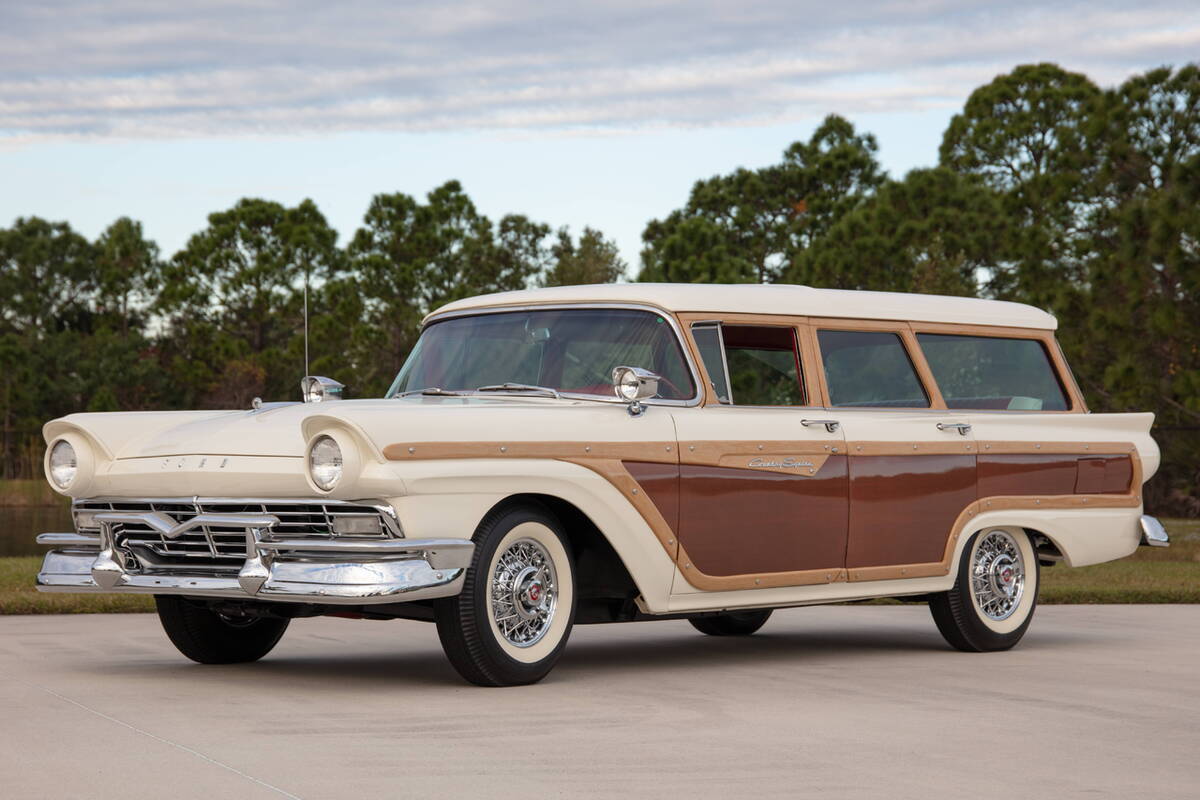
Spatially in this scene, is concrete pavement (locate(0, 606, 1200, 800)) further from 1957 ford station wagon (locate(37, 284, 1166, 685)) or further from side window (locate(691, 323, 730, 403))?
side window (locate(691, 323, 730, 403))

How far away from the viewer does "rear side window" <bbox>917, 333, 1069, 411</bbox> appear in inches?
406

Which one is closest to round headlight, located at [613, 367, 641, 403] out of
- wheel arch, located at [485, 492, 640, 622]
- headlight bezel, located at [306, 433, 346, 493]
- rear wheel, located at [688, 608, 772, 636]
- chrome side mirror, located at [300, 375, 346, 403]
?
wheel arch, located at [485, 492, 640, 622]

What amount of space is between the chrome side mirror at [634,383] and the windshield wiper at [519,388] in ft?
1.61

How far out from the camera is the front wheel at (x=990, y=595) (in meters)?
9.85

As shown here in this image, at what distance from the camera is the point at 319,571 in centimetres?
729

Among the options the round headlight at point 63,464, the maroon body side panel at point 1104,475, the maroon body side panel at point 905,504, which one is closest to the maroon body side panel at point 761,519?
the maroon body side panel at point 905,504

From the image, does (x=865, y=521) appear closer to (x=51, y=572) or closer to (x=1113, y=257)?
(x=51, y=572)

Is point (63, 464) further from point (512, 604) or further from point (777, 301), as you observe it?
point (777, 301)

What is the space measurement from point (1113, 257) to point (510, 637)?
18.3 m

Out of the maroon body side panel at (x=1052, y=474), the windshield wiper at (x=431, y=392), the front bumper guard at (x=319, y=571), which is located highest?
the windshield wiper at (x=431, y=392)

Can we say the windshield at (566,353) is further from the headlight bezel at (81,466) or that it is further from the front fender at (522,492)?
the headlight bezel at (81,466)

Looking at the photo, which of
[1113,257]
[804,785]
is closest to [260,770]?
[804,785]

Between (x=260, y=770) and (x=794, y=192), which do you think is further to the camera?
(x=794, y=192)

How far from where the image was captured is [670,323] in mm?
8766
